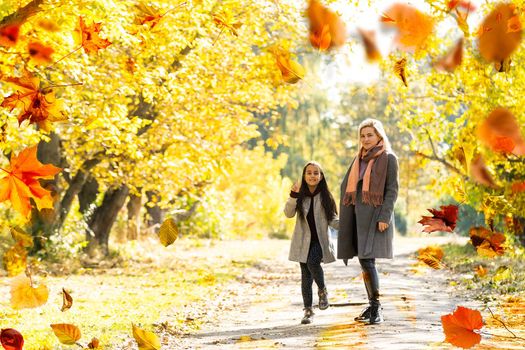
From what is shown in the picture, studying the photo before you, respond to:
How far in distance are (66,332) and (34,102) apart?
1252mm

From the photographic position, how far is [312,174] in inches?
340

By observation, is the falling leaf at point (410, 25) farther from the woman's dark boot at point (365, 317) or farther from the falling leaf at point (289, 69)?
the woman's dark boot at point (365, 317)

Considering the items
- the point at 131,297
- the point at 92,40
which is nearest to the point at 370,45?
the point at 92,40

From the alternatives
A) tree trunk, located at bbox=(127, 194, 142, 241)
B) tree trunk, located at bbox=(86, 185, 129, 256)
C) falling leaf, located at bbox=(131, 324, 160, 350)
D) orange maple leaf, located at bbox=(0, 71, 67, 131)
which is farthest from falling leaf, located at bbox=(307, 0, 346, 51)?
tree trunk, located at bbox=(127, 194, 142, 241)

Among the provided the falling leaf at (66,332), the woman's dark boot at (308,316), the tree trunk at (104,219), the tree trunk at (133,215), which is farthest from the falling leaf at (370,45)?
the tree trunk at (133,215)

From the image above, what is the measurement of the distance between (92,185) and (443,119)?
814 centimetres

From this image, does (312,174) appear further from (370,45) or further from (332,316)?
(370,45)

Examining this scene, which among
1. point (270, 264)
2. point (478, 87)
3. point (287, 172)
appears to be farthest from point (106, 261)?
point (287, 172)

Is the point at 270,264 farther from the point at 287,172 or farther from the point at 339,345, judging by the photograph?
the point at 287,172

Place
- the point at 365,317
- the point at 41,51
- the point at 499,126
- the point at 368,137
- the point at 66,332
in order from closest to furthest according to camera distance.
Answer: the point at 499,126
the point at 41,51
the point at 66,332
the point at 368,137
the point at 365,317

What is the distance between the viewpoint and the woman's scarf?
26.8 ft

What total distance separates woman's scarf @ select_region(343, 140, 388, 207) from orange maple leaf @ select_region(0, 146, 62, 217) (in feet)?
13.9

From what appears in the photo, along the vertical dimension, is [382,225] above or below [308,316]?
above

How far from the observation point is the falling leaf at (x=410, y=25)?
3.19m
